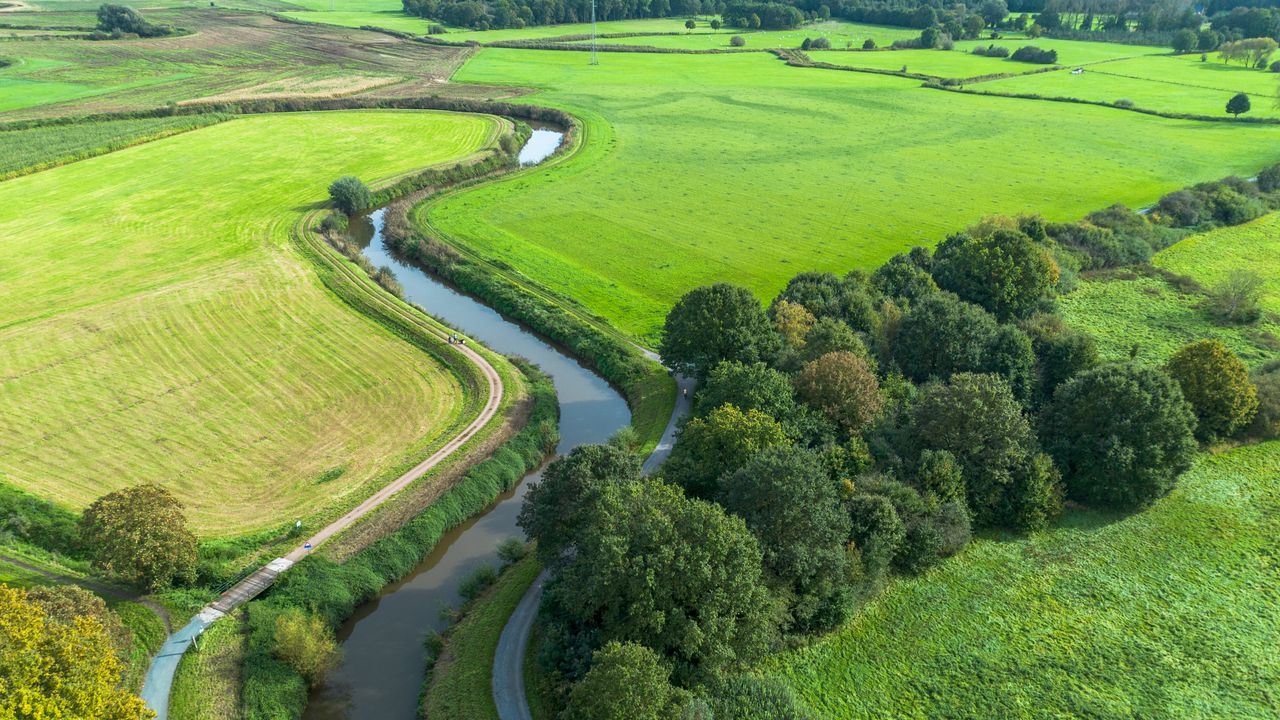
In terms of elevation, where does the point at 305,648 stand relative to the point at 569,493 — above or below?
below

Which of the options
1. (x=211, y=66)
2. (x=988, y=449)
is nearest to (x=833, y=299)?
(x=988, y=449)

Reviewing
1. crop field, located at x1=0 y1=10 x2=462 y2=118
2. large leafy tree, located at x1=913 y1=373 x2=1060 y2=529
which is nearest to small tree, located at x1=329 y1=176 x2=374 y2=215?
crop field, located at x1=0 y1=10 x2=462 y2=118

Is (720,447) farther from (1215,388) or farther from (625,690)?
(1215,388)

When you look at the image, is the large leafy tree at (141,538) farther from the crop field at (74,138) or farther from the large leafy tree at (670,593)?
the crop field at (74,138)

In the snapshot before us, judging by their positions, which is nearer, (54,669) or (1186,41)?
(54,669)

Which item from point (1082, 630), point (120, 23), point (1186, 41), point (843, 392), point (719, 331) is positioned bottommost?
point (1082, 630)

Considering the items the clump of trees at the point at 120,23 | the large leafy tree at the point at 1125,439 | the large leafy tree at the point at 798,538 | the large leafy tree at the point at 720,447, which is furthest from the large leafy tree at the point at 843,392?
the clump of trees at the point at 120,23

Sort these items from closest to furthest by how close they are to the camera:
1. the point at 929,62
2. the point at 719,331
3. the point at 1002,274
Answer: the point at 719,331 → the point at 1002,274 → the point at 929,62

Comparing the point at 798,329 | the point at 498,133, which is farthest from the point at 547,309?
the point at 498,133
